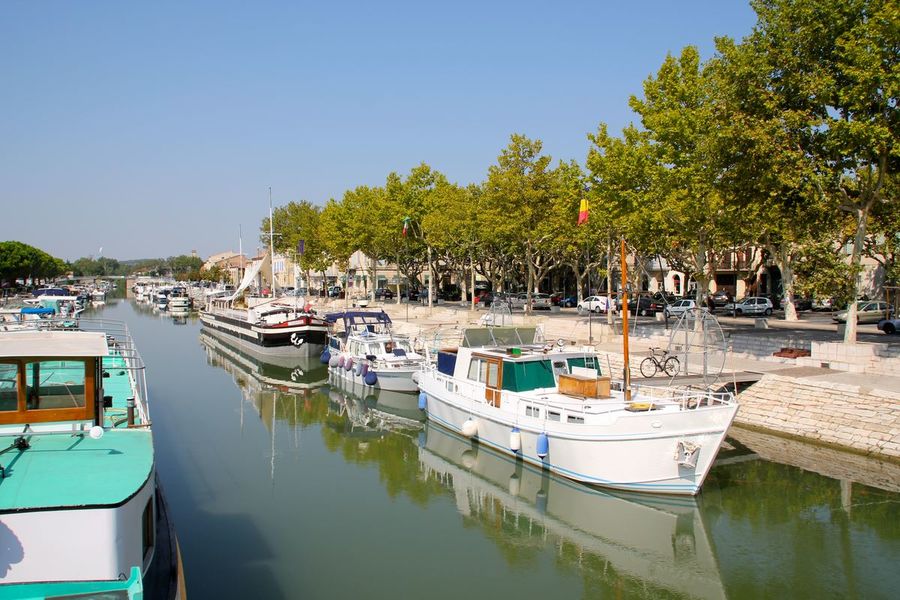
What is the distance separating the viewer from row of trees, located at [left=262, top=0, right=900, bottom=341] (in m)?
21.9

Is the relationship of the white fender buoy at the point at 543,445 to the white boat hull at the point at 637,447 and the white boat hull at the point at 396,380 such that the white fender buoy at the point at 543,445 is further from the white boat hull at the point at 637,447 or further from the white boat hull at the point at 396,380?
the white boat hull at the point at 396,380

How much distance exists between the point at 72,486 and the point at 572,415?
37.4ft

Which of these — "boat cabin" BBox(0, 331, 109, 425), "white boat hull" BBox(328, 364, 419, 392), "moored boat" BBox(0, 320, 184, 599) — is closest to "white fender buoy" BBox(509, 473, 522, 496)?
"moored boat" BBox(0, 320, 184, 599)

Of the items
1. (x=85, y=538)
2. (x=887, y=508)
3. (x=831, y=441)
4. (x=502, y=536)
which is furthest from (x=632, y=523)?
(x=85, y=538)

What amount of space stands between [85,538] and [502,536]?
917 centimetres

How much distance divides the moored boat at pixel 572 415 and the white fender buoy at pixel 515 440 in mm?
27

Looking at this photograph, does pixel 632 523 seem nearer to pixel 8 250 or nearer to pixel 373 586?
pixel 373 586

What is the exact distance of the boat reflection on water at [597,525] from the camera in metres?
12.7

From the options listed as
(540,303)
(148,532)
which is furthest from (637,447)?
(540,303)

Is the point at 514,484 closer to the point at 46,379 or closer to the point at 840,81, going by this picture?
the point at 46,379

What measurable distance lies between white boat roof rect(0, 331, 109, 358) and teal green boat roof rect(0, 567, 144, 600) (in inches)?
139

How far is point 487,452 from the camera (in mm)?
20531

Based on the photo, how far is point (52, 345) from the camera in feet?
34.1

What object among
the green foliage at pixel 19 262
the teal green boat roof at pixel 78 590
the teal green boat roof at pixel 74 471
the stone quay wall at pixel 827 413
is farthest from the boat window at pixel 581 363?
the green foliage at pixel 19 262
